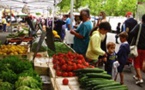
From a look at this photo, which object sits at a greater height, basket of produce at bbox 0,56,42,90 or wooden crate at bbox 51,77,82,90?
basket of produce at bbox 0,56,42,90

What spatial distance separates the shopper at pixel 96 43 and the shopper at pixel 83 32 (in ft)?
1.68

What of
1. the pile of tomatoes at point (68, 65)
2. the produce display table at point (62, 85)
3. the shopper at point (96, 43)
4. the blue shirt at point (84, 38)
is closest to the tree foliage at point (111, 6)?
the blue shirt at point (84, 38)

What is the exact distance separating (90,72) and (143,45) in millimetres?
4790

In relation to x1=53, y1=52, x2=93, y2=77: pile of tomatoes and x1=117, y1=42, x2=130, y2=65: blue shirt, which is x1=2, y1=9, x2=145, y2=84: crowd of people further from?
x1=53, y1=52, x2=93, y2=77: pile of tomatoes

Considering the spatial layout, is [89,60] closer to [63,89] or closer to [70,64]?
[70,64]

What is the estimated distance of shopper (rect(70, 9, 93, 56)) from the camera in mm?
7180

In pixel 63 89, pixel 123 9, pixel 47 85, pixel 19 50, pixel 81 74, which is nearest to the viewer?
pixel 63 89

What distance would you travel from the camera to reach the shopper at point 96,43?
624 cm

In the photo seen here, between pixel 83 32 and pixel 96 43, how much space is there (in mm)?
1098

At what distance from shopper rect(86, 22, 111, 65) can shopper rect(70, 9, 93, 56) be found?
51cm

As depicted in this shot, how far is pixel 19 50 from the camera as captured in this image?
7523mm

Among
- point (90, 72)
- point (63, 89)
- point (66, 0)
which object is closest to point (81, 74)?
point (90, 72)

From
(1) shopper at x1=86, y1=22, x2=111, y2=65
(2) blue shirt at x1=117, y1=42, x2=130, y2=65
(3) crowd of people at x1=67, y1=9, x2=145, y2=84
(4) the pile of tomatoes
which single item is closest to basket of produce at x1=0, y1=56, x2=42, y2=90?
(4) the pile of tomatoes

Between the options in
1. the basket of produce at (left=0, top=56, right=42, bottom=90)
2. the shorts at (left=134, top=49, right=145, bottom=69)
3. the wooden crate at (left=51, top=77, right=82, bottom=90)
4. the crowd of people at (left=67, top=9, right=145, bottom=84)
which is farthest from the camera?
the shorts at (left=134, top=49, right=145, bottom=69)
